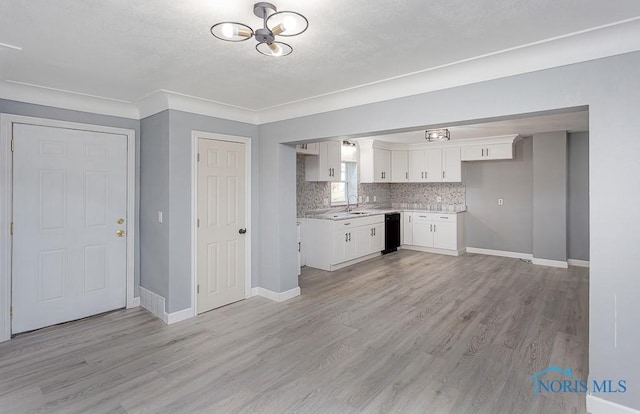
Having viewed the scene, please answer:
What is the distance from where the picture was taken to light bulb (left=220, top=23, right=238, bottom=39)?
1.81 meters

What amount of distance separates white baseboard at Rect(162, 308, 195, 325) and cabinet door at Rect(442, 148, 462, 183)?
560 cm

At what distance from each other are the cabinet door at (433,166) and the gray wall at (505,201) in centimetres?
52

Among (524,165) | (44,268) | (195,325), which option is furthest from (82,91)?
(524,165)

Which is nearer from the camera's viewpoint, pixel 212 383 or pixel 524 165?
pixel 212 383

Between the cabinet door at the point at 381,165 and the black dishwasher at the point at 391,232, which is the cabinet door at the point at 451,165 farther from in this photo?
the black dishwasher at the point at 391,232

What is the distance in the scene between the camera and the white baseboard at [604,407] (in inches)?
82.7

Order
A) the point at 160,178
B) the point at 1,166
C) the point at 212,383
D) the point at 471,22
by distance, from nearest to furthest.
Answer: the point at 471,22
the point at 212,383
the point at 1,166
the point at 160,178

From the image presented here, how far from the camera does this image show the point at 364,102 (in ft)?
11.1

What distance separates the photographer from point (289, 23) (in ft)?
5.78

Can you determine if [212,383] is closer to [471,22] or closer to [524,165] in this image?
[471,22]

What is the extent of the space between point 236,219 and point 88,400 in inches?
92.3

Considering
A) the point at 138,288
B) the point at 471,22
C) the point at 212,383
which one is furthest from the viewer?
the point at 138,288

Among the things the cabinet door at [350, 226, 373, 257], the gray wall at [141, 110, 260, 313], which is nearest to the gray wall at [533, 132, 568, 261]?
the cabinet door at [350, 226, 373, 257]

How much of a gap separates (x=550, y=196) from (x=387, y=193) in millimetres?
3403
